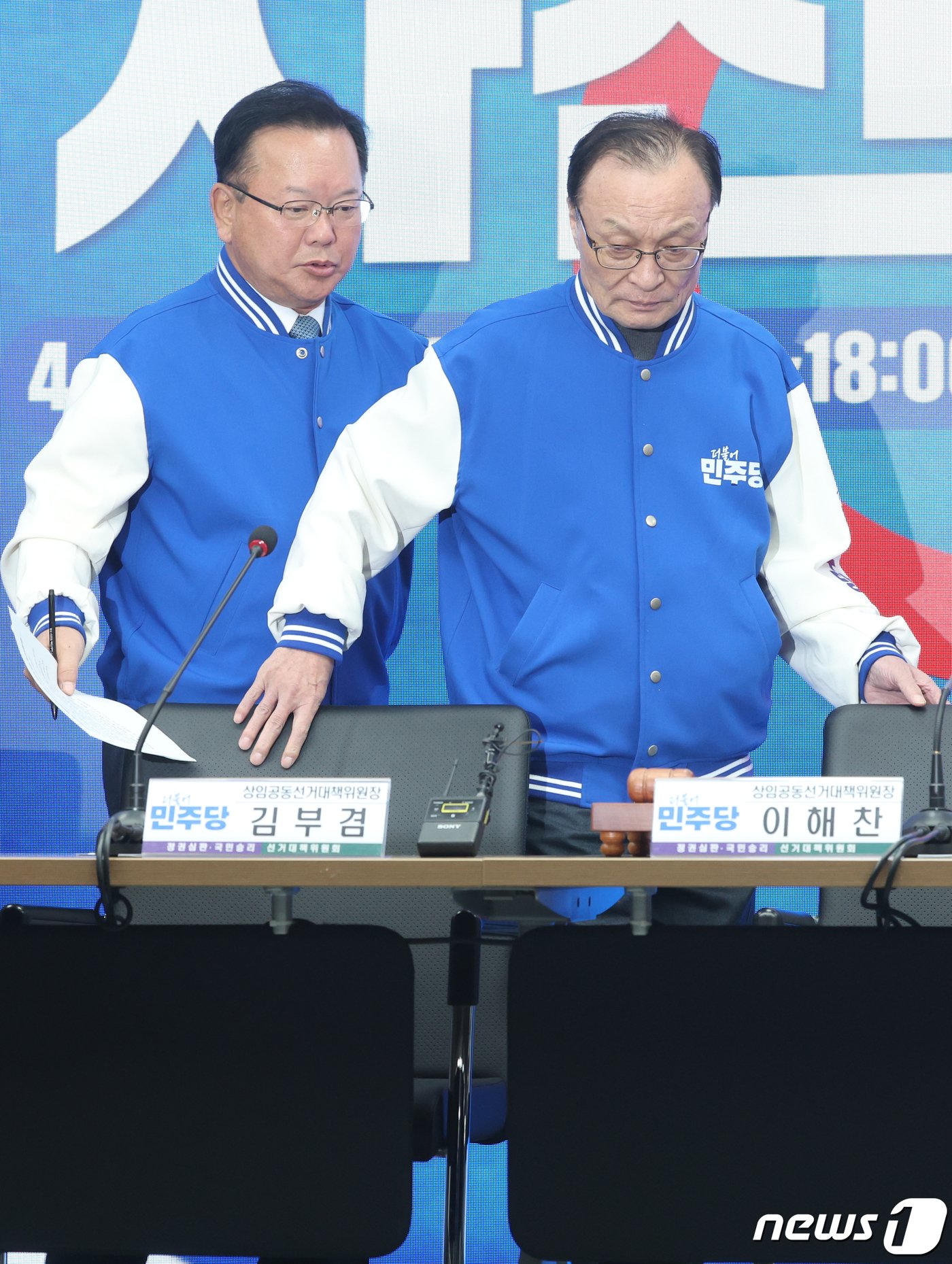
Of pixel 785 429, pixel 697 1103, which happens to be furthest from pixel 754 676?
pixel 697 1103

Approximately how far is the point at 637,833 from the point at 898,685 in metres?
0.73

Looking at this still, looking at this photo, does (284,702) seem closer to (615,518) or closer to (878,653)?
(615,518)

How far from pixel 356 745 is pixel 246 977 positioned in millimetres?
440

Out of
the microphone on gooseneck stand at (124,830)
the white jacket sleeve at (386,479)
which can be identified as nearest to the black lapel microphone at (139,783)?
the microphone on gooseneck stand at (124,830)

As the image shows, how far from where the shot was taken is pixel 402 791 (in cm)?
199

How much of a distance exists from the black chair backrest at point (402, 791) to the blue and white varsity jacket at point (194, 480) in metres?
0.36

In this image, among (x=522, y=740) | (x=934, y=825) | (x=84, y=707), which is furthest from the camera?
(x=522, y=740)

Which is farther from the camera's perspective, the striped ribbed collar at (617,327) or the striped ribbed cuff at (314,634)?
the striped ribbed collar at (617,327)

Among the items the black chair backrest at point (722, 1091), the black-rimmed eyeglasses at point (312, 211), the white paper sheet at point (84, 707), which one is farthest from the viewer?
the black-rimmed eyeglasses at point (312, 211)

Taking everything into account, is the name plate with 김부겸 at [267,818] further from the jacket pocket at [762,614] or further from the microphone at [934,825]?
the jacket pocket at [762,614]

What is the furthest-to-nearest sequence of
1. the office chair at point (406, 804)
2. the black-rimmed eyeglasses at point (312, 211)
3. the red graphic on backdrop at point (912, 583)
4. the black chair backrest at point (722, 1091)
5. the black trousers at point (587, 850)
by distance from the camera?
the red graphic on backdrop at point (912, 583), the black-rimmed eyeglasses at point (312, 211), the black trousers at point (587, 850), the office chair at point (406, 804), the black chair backrest at point (722, 1091)

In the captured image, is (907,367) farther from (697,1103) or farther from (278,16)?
(697,1103)

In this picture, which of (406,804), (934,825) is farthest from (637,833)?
(406,804)

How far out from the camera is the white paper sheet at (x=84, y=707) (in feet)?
5.65
